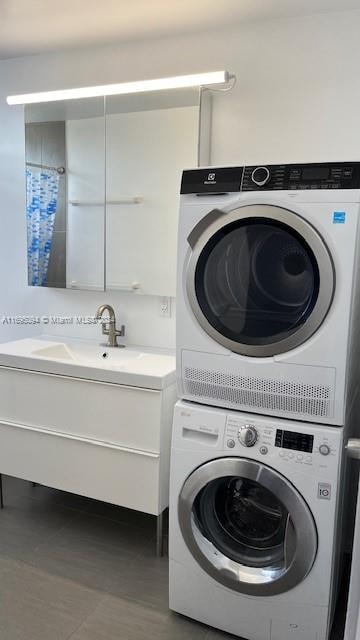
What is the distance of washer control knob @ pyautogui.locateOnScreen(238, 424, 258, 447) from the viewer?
1.62 meters

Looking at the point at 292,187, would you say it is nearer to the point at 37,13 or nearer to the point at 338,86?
the point at 338,86

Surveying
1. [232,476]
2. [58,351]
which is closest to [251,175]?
[232,476]

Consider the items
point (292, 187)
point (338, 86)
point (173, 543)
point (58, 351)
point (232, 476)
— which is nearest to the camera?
point (292, 187)

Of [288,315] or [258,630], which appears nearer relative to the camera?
[288,315]

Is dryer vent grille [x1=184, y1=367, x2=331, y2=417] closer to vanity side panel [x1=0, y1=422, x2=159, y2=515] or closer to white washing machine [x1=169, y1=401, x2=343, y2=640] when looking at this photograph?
white washing machine [x1=169, y1=401, x2=343, y2=640]

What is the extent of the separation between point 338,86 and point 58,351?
68.8 inches

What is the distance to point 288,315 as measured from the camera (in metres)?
1.58

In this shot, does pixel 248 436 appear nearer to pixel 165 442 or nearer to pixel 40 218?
pixel 165 442

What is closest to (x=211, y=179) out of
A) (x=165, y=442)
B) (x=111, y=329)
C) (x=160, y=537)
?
(x=165, y=442)

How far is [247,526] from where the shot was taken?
177cm

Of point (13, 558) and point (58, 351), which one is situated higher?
point (58, 351)

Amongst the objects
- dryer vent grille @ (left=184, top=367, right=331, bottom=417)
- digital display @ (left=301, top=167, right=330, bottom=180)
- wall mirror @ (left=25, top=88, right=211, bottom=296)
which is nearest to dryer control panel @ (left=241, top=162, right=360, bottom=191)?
digital display @ (left=301, top=167, right=330, bottom=180)

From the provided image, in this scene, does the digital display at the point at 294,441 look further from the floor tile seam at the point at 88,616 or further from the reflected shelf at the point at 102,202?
the reflected shelf at the point at 102,202

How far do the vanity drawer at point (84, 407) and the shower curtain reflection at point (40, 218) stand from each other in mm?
689
